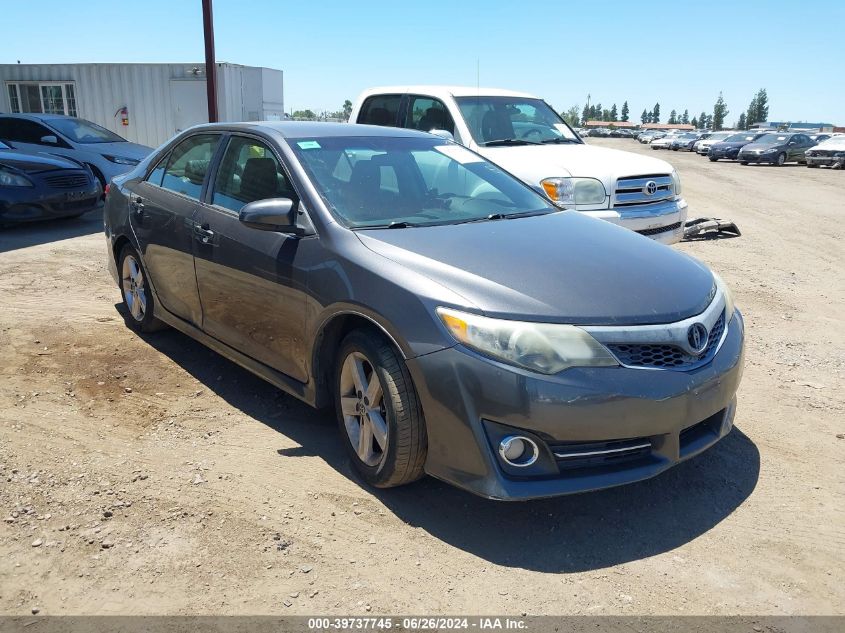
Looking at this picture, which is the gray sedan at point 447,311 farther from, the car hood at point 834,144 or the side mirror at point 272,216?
the car hood at point 834,144

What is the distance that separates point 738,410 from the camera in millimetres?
4258

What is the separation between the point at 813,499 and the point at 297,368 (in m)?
2.56

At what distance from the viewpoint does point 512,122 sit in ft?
26.9

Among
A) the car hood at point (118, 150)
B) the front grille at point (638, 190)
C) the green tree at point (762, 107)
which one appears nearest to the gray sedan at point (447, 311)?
the front grille at point (638, 190)

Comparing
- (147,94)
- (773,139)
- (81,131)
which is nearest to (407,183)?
(81,131)

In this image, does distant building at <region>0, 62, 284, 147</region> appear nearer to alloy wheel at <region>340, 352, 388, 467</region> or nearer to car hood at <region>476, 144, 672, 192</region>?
car hood at <region>476, 144, 672, 192</region>

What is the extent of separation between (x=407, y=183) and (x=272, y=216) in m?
0.87

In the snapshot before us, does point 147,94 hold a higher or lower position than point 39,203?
higher

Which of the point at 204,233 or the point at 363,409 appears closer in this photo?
the point at 363,409

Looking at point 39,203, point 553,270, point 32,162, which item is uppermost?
point 553,270

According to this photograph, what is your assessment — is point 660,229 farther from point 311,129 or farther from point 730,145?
point 730,145

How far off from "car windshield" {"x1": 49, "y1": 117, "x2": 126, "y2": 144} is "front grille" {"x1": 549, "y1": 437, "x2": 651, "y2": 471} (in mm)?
12252

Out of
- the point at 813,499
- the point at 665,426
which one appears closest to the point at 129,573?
the point at 665,426

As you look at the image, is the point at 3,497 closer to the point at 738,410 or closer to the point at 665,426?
the point at 665,426
